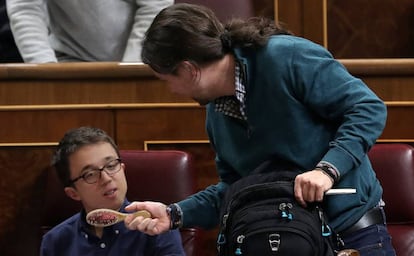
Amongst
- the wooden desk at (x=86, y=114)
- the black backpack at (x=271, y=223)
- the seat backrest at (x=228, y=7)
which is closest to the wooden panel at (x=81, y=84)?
the wooden desk at (x=86, y=114)

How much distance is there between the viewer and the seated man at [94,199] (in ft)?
5.01

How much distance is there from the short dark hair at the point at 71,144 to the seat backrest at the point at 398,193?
0.53 m

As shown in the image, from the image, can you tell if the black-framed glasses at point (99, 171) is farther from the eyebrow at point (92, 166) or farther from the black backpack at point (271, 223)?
the black backpack at point (271, 223)

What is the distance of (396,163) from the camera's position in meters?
1.62

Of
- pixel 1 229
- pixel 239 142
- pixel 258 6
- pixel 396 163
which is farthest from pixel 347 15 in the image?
pixel 239 142

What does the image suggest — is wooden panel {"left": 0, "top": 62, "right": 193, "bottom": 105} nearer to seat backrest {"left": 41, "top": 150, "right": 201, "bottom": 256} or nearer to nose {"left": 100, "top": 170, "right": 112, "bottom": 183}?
seat backrest {"left": 41, "top": 150, "right": 201, "bottom": 256}

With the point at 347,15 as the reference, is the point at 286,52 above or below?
above

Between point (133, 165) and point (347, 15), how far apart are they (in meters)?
1.24

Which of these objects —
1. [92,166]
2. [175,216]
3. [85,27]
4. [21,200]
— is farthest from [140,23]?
[175,216]

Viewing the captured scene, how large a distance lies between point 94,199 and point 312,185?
590mm

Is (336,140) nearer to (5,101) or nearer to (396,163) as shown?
(396,163)

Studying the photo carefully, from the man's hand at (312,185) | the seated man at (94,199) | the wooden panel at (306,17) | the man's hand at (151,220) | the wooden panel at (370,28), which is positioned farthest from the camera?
the wooden panel at (370,28)

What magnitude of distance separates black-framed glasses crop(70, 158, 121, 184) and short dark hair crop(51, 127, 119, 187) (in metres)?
0.05

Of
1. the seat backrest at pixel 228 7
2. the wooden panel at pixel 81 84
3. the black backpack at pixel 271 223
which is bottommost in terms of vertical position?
the seat backrest at pixel 228 7
